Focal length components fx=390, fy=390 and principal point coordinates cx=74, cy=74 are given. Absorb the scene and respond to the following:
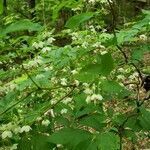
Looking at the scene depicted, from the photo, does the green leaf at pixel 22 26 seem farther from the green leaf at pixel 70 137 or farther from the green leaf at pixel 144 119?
the green leaf at pixel 144 119

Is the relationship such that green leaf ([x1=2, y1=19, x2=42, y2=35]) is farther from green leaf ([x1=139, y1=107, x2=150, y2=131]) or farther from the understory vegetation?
green leaf ([x1=139, y1=107, x2=150, y2=131])

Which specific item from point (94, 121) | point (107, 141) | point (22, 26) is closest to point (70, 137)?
point (107, 141)

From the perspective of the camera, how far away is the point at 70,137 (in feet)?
6.53

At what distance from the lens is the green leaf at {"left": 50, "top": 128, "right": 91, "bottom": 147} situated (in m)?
1.96

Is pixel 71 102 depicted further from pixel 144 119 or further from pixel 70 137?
pixel 70 137

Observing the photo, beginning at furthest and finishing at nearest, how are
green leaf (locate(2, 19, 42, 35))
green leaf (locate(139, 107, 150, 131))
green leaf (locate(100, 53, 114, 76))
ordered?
green leaf (locate(139, 107, 150, 131)), green leaf (locate(100, 53, 114, 76)), green leaf (locate(2, 19, 42, 35))

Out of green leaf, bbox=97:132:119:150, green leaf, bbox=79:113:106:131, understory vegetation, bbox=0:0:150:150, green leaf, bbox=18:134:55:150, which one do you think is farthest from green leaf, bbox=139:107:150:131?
green leaf, bbox=18:134:55:150

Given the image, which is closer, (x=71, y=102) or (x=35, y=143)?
(x=35, y=143)

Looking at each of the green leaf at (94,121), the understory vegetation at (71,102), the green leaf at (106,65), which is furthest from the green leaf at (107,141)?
the green leaf at (106,65)

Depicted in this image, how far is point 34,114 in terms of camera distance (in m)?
2.59

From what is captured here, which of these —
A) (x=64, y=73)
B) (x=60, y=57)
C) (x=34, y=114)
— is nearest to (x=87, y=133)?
(x=34, y=114)

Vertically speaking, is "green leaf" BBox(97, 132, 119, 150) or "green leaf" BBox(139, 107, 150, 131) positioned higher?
"green leaf" BBox(97, 132, 119, 150)

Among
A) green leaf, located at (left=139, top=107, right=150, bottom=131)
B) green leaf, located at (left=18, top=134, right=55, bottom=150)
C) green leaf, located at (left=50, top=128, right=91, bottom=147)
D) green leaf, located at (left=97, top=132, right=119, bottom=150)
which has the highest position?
green leaf, located at (left=50, top=128, right=91, bottom=147)

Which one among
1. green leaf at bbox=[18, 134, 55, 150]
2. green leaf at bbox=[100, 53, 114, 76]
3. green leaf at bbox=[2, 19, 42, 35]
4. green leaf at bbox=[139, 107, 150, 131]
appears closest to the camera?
green leaf at bbox=[2, 19, 42, 35]
